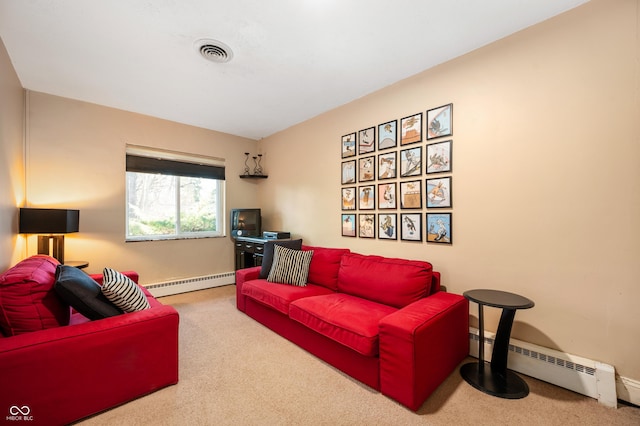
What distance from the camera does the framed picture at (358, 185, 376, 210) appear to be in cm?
304

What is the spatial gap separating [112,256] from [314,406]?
328 cm

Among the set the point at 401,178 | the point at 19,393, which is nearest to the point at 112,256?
the point at 19,393

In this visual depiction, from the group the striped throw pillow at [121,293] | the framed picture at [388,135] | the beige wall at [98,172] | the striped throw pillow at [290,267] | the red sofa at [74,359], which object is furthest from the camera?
the beige wall at [98,172]

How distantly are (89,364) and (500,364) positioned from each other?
2.63 m

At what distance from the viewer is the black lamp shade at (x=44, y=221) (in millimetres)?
2621

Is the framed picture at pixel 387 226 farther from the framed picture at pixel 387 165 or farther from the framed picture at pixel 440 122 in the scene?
the framed picture at pixel 440 122

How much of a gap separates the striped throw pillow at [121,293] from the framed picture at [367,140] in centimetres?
253

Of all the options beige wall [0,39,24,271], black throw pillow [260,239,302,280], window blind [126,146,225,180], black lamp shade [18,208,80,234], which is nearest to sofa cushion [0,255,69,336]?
beige wall [0,39,24,271]

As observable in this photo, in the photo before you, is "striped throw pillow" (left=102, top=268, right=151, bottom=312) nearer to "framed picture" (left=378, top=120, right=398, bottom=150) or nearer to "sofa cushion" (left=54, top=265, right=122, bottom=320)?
"sofa cushion" (left=54, top=265, right=122, bottom=320)

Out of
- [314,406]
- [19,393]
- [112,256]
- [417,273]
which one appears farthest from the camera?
[112,256]

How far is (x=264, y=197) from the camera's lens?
4.80 meters

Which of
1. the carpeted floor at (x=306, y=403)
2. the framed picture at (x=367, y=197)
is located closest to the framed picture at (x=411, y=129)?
the framed picture at (x=367, y=197)

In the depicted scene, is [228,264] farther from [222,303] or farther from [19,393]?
[19,393]

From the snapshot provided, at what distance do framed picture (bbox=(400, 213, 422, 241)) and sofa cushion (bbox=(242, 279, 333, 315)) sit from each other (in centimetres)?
97
